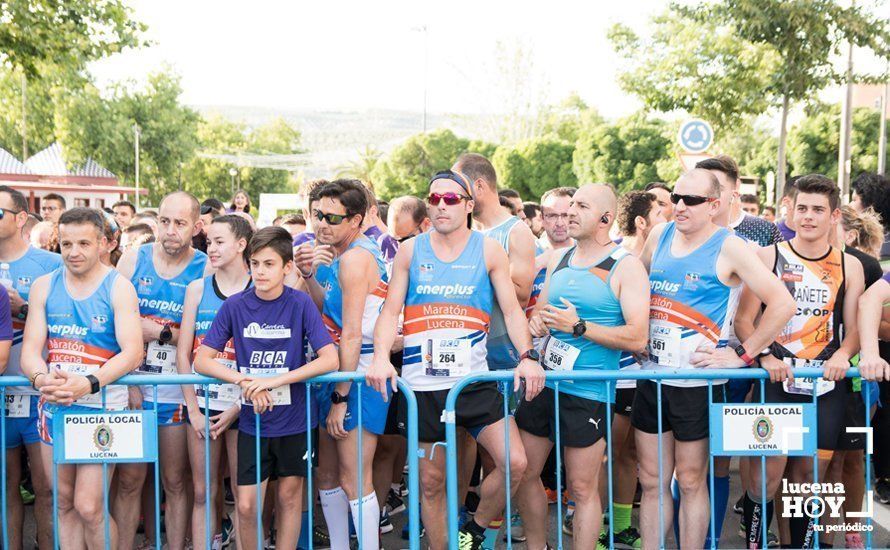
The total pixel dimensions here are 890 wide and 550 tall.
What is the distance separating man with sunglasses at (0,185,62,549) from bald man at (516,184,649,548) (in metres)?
2.65

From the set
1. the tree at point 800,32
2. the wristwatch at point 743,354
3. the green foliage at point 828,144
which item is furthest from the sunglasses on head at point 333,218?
the green foliage at point 828,144

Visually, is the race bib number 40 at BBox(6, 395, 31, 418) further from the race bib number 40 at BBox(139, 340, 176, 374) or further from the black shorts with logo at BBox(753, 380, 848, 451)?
the black shorts with logo at BBox(753, 380, 848, 451)

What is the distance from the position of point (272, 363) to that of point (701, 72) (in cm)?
1600

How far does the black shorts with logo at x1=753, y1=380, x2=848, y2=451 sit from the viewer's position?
4.62 metres

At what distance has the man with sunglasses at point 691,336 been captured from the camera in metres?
4.39

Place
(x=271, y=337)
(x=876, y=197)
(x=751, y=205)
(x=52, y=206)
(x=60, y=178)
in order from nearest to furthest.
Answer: (x=271, y=337), (x=876, y=197), (x=751, y=205), (x=52, y=206), (x=60, y=178)

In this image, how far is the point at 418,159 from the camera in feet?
195

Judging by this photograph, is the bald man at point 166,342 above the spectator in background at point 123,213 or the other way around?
the other way around

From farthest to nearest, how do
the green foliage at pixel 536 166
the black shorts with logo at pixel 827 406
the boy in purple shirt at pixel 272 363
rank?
the green foliage at pixel 536 166, the black shorts with logo at pixel 827 406, the boy in purple shirt at pixel 272 363

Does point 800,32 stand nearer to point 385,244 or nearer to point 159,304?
point 385,244

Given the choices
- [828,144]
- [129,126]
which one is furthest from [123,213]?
[129,126]

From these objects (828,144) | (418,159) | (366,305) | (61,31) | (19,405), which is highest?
(418,159)

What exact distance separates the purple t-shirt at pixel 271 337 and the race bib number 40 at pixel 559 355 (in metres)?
1.16

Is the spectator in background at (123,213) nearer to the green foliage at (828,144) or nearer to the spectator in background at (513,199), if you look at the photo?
the spectator in background at (513,199)
